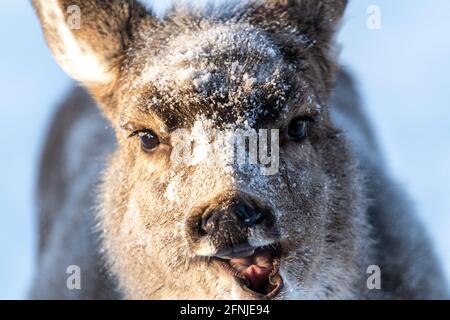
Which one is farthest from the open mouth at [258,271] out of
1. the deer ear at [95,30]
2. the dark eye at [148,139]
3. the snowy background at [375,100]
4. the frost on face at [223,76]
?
the snowy background at [375,100]

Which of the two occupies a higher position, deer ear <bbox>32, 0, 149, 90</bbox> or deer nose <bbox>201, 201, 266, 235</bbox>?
deer ear <bbox>32, 0, 149, 90</bbox>

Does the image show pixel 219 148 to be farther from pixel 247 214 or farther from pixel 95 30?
pixel 95 30

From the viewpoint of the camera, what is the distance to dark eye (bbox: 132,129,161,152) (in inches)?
221

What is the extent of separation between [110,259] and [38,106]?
471cm

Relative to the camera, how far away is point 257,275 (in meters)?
5.11

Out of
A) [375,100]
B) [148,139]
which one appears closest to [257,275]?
[148,139]

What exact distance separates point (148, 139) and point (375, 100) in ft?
16.5

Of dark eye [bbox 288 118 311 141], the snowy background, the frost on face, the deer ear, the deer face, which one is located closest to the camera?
the deer face

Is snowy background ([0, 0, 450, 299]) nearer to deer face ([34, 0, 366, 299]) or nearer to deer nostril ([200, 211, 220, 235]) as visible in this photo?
deer face ([34, 0, 366, 299])

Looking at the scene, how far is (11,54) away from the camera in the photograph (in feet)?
35.3

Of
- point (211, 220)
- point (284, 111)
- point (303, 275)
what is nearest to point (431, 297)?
point (303, 275)

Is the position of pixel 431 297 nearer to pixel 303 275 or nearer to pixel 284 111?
pixel 303 275

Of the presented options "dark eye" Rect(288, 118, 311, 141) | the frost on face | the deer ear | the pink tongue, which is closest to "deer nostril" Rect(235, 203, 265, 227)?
the pink tongue

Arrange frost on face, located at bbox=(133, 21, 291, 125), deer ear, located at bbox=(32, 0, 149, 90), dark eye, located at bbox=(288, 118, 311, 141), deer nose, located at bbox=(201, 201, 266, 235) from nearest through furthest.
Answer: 1. deer nose, located at bbox=(201, 201, 266, 235)
2. frost on face, located at bbox=(133, 21, 291, 125)
3. dark eye, located at bbox=(288, 118, 311, 141)
4. deer ear, located at bbox=(32, 0, 149, 90)
